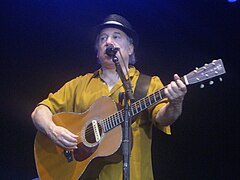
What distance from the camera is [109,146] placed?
209cm

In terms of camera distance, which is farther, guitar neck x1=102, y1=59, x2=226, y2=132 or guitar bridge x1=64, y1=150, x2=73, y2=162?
guitar bridge x1=64, y1=150, x2=73, y2=162

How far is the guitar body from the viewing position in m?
2.12

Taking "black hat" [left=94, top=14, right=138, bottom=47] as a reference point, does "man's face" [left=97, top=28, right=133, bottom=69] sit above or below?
below

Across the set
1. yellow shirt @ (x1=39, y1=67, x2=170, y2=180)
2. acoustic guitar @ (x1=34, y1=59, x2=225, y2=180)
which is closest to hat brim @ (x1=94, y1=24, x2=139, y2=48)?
yellow shirt @ (x1=39, y1=67, x2=170, y2=180)

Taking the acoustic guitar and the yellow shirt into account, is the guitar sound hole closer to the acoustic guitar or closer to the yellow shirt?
the acoustic guitar

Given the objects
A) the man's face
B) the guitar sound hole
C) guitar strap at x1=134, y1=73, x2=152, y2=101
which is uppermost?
the man's face

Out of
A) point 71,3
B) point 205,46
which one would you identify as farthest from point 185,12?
point 71,3

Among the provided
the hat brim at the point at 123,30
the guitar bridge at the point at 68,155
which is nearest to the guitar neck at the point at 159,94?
the guitar bridge at the point at 68,155

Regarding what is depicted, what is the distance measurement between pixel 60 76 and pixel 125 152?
6.23 ft

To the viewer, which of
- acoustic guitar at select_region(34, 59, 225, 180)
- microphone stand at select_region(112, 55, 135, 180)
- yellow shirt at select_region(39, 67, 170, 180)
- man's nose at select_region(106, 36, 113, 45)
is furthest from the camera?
man's nose at select_region(106, 36, 113, 45)

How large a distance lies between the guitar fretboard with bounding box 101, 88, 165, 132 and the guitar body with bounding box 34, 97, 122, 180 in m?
0.03

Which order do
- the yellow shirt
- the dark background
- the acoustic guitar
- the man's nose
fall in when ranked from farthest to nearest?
the dark background < the man's nose < the yellow shirt < the acoustic guitar

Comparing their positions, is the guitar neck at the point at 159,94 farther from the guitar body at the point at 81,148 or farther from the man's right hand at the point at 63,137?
the man's right hand at the point at 63,137

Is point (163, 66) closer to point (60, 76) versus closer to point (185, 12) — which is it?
point (185, 12)
